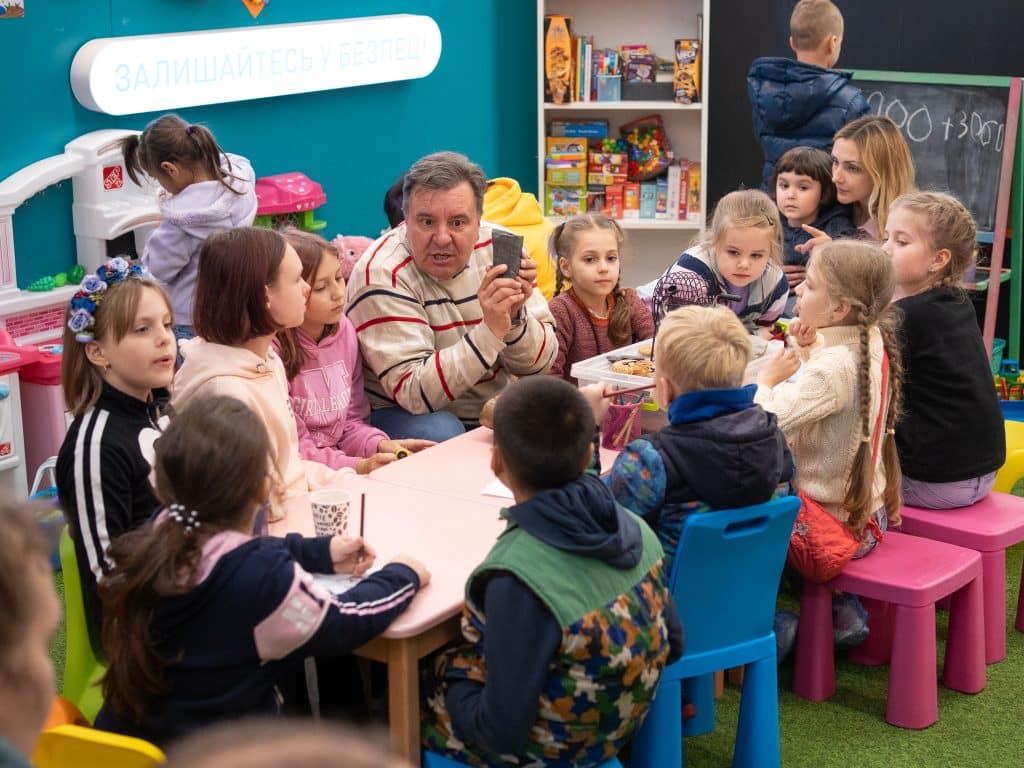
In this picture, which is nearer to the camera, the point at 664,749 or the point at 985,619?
the point at 664,749

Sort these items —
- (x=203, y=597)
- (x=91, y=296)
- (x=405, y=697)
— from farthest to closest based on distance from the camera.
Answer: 1. (x=91, y=296)
2. (x=405, y=697)
3. (x=203, y=597)

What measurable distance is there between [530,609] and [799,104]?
3631 mm

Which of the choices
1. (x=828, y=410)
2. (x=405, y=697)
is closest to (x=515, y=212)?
(x=828, y=410)

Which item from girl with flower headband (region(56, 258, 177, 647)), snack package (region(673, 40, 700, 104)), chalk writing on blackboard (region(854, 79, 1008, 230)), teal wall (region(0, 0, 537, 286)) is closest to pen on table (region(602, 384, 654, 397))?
girl with flower headband (region(56, 258, 177, 647))

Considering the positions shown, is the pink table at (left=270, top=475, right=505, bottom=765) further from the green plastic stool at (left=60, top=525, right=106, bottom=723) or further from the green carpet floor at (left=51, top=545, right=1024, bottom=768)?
the green carpet floor at (left=51, top=545, right=1024, bottom=768)

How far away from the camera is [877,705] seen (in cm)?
328

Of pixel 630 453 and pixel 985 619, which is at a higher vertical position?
pixel 630 453

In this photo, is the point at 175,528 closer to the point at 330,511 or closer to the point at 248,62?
the point at 330,511

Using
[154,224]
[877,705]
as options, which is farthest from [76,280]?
[877,705]

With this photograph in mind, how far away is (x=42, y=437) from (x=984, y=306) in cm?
403

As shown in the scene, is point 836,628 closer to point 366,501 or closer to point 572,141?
point 366,501

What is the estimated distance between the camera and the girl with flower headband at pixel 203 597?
206 centimetres

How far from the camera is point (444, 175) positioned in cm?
354

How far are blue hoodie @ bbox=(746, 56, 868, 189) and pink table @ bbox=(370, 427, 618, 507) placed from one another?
246 cm
